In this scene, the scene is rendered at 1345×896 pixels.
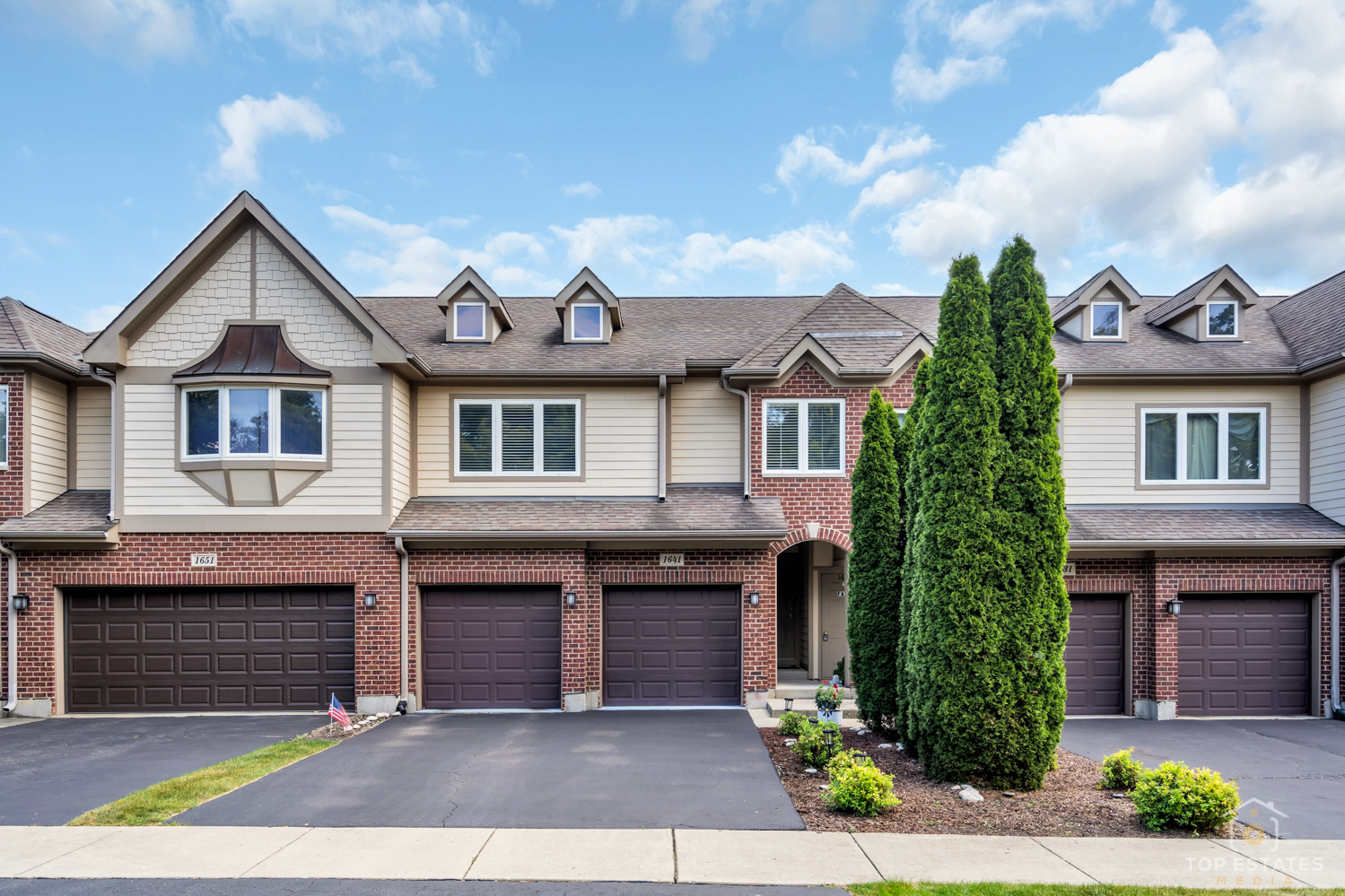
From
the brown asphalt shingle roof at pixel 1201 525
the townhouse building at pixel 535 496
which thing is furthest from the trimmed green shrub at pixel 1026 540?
the brown asphalt shingle roof at pixel 1201 525

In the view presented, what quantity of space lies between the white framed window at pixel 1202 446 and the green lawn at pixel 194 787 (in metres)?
14.6

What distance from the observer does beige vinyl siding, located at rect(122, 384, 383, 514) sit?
11.9 meters

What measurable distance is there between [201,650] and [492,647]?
15.6 feet

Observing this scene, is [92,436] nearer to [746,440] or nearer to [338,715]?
[338,715]

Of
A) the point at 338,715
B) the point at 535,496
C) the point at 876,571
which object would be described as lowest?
the point at 338,715

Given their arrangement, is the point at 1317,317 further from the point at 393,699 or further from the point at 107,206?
the point at 107,206

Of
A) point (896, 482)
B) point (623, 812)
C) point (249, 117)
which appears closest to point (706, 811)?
point (623, 812)

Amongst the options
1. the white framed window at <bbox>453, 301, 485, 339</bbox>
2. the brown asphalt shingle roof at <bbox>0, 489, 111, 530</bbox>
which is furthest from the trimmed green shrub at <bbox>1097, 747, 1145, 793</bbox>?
the brown asphalt shingle roof at <bbox>0, 489, 111, 530</bbox>

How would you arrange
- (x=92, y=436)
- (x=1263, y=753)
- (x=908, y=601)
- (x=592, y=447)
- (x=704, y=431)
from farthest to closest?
(x=704, y=431)
(x=592, y=447)
(x=92, y=436)
(x=1263, y=753)
(x=908, y=601)

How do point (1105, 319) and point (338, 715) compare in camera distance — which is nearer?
point (338, 715)

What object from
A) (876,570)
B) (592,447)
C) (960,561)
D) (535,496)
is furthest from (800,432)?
(960,561)

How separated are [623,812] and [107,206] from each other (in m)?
21.4

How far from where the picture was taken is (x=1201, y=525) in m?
12.9

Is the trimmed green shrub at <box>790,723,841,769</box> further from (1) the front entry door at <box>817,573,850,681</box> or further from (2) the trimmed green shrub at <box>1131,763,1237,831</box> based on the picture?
(1) the front entry door at <box>817,573,850,681</box>
